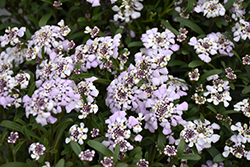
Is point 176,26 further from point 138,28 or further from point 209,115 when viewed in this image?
point 209,115

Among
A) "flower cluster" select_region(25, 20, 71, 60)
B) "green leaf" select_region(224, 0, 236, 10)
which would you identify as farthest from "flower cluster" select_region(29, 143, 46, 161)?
"green leaf" select_region(224, 0, 236, 10)

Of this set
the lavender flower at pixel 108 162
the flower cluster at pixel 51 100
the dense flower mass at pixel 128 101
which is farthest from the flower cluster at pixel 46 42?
the lavender flower at pixel 108 162

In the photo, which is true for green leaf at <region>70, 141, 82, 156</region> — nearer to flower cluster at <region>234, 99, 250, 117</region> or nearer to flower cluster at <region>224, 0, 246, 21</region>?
flower cluster at <region>234, 99, 250, 117</region>

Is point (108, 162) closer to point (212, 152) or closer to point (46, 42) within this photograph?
point (212, 152)

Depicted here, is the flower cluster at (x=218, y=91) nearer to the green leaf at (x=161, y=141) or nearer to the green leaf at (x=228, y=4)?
the green leaf at (x=161, y=141)

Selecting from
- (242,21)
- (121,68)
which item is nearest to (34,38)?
(121,68)
